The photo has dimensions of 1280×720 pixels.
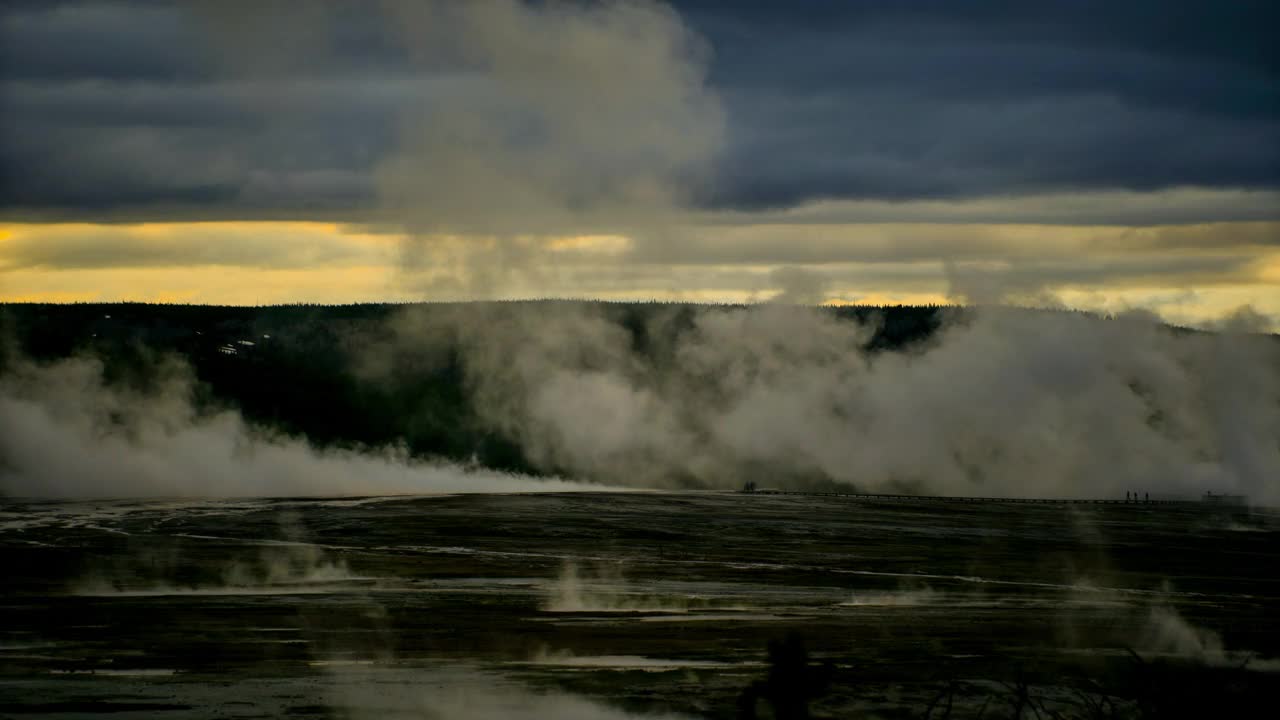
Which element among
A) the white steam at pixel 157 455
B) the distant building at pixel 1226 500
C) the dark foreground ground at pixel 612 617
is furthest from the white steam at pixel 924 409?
the dark foreground ground at pixel 612 617

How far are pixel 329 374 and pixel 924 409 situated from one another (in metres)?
57.7

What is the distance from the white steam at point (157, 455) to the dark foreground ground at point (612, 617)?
62.5 feet

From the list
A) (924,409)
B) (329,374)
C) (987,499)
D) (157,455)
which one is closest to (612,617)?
(157,455)

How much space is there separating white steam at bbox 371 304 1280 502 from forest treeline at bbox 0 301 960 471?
14.0ft

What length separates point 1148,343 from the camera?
462 ft

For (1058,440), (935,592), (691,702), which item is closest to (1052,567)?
(935,592)

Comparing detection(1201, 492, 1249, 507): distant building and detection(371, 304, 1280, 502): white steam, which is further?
detection(371, 304, 1280, 502): white steam

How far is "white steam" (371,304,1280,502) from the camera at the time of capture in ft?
431

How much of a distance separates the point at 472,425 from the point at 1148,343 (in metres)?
53.7

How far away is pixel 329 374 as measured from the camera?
540ft

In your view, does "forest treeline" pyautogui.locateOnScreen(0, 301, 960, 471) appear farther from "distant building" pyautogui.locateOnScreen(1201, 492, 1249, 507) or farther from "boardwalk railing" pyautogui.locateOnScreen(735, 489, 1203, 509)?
"distant building" pyautogui.locateOnScreen(1201, 492, 1249, 507)

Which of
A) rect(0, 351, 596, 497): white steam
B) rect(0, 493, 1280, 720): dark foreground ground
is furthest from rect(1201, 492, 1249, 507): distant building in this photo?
rect(0, 351, 596, 497): white steam

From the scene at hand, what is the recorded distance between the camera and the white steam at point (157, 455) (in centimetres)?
10569

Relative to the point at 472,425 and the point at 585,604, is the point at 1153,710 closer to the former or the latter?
the point at 585,604
